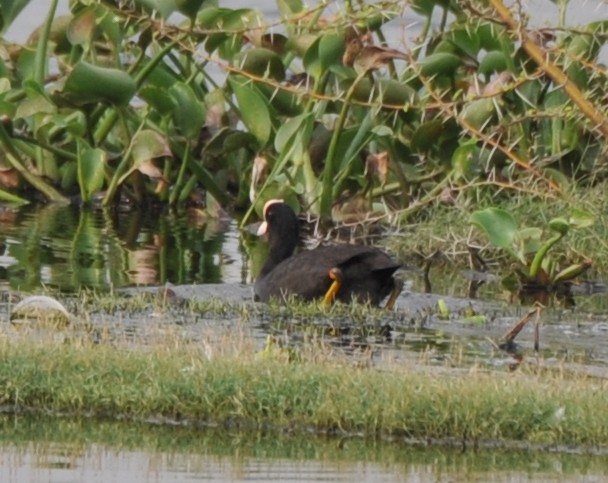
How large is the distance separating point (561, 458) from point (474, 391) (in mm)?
555

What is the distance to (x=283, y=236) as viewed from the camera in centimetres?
1353

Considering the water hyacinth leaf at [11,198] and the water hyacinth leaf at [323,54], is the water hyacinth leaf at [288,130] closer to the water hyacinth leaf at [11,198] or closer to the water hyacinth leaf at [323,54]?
the water hyacinth leaf at [323,54]

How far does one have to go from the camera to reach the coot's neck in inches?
531

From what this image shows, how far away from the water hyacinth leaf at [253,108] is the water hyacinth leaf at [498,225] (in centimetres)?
318

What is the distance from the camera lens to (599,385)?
29.6ft

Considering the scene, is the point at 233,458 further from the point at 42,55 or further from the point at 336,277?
the point at 42,55

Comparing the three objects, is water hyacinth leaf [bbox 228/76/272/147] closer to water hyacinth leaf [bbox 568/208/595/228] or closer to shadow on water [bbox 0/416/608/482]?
water hyacinth leaf [bbox 568/208/595/228]

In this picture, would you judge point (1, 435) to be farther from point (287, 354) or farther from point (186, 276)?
point (186, 276)

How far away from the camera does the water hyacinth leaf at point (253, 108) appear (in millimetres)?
15406

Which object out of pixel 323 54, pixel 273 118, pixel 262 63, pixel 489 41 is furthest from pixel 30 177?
pixel 489 41

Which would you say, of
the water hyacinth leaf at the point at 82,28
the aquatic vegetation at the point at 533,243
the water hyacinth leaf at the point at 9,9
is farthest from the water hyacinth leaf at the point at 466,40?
the water hyacinth leaf at the point at 9,9

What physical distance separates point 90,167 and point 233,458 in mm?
8723

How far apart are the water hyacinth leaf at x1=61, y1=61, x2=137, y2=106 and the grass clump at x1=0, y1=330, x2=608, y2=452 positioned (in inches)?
238

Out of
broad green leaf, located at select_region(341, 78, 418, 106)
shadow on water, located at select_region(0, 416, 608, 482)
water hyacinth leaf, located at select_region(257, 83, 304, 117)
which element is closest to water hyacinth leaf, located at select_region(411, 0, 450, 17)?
A: broad green leaf, located at select_region(341, 78, 418, 106)
